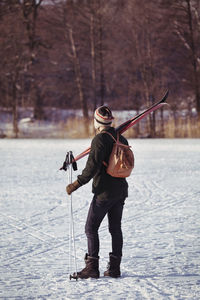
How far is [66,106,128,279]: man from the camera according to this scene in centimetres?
441

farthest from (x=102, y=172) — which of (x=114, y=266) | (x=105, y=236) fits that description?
(x=105, y=236)

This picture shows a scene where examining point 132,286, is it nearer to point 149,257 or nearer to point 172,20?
point 149,257

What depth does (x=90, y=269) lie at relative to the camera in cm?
471

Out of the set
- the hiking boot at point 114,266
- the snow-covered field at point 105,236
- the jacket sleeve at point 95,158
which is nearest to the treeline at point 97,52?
the snow-covered field at point 105,236

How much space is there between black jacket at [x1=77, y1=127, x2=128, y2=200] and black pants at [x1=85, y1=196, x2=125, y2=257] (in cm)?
9

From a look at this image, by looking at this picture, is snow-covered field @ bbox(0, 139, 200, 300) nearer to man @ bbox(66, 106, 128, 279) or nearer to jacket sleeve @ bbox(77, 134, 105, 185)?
man @ bbox(66, 106, 128, 279)

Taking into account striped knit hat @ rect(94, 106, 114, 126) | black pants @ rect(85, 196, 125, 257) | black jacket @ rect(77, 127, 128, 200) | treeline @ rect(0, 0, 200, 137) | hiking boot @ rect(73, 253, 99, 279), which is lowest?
hiking boot @ rect(73, 253, 99, 279)

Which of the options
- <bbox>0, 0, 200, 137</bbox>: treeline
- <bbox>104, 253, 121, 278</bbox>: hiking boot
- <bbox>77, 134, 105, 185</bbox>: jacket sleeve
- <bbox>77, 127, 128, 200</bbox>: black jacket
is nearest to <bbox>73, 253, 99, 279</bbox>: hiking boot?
<bbox>104, 253, 121, 278</bbox>: hiking boot

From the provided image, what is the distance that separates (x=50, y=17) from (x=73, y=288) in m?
23.5

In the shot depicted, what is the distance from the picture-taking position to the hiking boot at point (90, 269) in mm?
4688

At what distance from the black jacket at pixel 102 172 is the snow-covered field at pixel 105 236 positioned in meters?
0.87

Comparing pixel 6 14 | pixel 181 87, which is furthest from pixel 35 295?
pixel 181 87

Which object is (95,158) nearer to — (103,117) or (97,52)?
(103,117)

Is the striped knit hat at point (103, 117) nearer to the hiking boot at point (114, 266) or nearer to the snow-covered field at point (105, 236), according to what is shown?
the hiking boot at point (114, 266)
